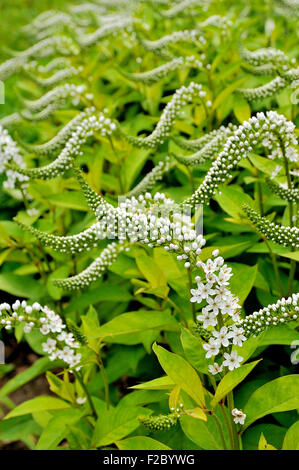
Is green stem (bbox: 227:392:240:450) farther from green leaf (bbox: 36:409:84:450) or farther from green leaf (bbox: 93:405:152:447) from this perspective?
green leaf (bbox: 36:409:84:450)

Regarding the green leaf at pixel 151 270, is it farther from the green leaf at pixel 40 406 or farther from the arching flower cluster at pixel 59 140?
the arching flower cluster at pixel 59 140

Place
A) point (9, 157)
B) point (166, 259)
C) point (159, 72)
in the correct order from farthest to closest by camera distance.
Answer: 1. point (159, 72)
2. point (9, 157)
3. point (166, 259)

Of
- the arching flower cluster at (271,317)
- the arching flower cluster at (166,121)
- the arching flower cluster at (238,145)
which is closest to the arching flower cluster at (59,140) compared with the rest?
the arching flower cluster at (166,121)

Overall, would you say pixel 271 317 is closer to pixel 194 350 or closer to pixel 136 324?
pixel 194 350

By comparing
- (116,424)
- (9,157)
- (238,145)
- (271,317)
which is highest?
(238,145)

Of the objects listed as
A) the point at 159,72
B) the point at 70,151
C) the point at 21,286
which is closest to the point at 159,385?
the point at 70,151

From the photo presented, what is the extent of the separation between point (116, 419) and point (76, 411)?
0.28 metres

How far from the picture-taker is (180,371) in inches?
68.9

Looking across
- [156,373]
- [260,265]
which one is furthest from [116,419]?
[260,265]

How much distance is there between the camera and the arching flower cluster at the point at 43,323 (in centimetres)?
→ 189

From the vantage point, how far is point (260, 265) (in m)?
2.52

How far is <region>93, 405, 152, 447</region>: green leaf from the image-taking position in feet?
7.04

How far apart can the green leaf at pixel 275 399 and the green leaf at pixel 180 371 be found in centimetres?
21

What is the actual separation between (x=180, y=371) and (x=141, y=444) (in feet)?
1.36
